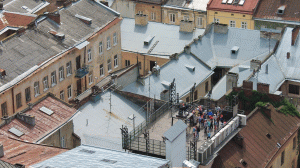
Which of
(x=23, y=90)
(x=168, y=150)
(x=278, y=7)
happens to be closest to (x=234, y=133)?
(x=168, y=150)

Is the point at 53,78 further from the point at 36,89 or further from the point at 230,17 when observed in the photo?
the point at 230,17

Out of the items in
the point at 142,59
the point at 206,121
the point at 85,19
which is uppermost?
the point at 85,19

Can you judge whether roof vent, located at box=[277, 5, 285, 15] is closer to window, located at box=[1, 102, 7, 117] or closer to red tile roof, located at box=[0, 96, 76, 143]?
red tile roof, located at box=[0, 96, 76, 143]

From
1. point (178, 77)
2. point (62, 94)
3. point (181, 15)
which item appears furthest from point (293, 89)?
point (62, 94)

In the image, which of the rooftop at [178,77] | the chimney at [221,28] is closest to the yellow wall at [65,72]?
the rooftop at [178,77]

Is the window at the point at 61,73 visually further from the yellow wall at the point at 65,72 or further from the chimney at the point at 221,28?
the chimney at the point at 221,28

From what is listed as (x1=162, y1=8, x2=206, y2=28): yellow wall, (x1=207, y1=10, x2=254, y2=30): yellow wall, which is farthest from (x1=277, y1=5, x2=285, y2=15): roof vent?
(x1=162, y1=8, x2=206, y2=28): yellow wall

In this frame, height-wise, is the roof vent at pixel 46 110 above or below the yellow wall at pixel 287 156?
above
